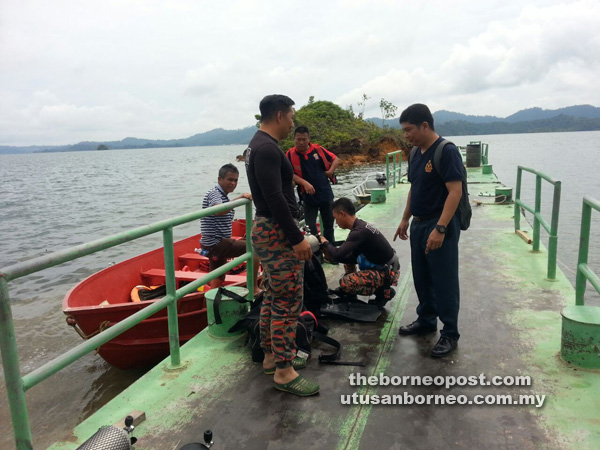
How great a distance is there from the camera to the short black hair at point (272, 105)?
2.89 m

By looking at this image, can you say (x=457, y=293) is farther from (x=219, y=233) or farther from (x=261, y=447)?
(x=219, y=233)

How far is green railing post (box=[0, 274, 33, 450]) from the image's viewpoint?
2.02 meters

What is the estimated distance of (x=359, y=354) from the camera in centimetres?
365

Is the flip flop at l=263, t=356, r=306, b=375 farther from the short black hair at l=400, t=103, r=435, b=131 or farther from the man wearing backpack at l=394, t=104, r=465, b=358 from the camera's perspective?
the short black hair at l=400, t=103, r=435, b=131

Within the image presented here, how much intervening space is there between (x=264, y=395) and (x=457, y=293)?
1.63 m

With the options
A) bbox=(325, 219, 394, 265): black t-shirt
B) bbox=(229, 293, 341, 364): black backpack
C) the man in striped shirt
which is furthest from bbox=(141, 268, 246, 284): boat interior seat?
bbox=(325, 219, 394, 265): black t-shirt

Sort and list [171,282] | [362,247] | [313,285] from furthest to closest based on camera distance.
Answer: [362,247] → [313,285] → [171,282]

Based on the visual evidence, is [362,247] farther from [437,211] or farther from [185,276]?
[185,276]

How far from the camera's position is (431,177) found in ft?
11.3

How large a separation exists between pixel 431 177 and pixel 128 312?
133 inches

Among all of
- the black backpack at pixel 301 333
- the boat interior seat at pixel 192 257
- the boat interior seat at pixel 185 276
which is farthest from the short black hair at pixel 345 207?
the boat interior seat at pixel 192 257

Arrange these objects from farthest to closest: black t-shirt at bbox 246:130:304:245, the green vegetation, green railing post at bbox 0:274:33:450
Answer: the green vegetation → black t-shirt at bbox 246:130:304:245 → green railing post at bbox 0:274:33:450

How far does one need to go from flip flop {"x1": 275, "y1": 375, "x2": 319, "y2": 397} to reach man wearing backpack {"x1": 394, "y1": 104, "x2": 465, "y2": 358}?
3.41ft

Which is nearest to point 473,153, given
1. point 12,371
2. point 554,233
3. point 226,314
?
point 554,233
